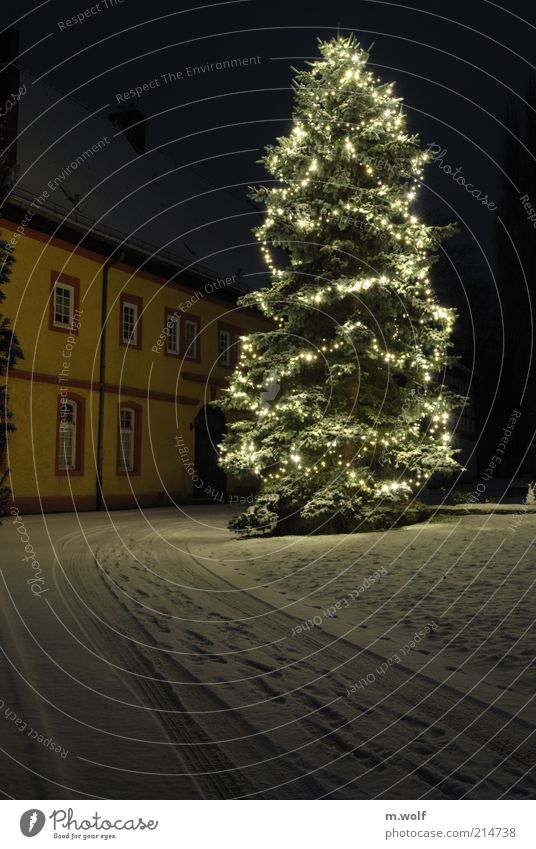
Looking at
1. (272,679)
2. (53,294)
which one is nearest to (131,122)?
(53,294)

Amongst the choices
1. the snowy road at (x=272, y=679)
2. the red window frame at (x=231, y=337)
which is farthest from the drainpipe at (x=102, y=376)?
the snowy road at (x=272, y=679)

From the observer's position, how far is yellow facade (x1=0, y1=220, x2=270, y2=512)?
83.6 ft

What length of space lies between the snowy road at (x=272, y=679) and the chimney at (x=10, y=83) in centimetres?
1769

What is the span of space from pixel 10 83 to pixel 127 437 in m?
12.3

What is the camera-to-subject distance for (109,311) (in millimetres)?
29188

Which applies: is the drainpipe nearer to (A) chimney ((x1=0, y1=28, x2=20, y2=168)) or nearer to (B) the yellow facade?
(B) the yellow facade

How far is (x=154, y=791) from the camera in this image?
421cm

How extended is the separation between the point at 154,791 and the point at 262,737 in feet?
3.38

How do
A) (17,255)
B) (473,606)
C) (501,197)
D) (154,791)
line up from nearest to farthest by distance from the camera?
(154,791) → (473,606) → (17,255) → (501,197)

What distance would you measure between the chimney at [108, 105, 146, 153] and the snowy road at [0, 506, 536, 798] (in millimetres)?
25140

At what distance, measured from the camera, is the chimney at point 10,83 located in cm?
2603

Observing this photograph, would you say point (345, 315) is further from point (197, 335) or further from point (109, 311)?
point (197, 335)

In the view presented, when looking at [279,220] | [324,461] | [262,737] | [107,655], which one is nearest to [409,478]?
[324,461]

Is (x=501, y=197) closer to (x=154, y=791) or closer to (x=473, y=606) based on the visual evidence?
(x=473, y=606)
